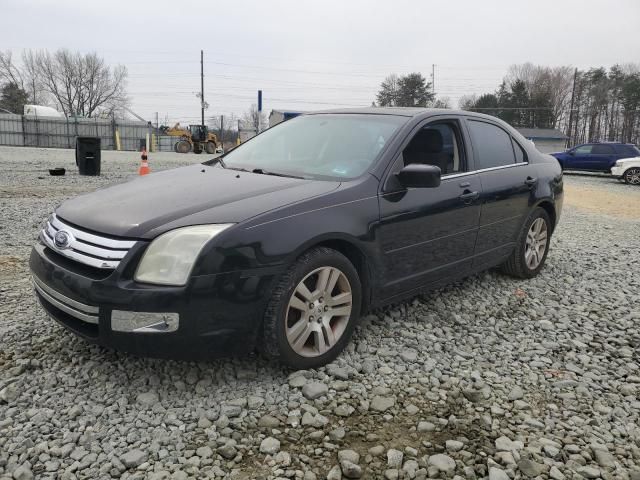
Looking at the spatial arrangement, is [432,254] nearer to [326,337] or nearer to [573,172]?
[326,337]

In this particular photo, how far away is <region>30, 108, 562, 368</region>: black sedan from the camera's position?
2.63 metres

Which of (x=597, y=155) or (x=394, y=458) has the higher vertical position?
(x=597, y=155)

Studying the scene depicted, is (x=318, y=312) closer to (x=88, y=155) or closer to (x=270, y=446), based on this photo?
(x=270, y=446)

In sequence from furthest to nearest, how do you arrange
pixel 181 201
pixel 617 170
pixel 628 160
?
pixel 617 170
pixel 628 160
pixel 181 201

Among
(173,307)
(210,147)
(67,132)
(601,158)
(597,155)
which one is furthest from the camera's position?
(67,132)

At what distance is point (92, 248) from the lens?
272 cm

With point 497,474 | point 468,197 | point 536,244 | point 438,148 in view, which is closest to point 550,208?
point 536,244

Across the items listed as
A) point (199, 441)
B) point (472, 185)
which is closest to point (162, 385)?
point (199, 441)

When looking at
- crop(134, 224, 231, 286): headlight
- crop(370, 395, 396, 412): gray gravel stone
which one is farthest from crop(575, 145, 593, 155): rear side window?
crop(134, 224, 231, 286): headlight

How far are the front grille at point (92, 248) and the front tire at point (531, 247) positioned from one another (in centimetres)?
359

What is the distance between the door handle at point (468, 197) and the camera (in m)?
4.03

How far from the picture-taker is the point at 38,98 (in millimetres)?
70875

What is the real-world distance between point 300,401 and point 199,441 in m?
0.58

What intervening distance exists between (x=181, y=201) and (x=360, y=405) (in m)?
1.48
